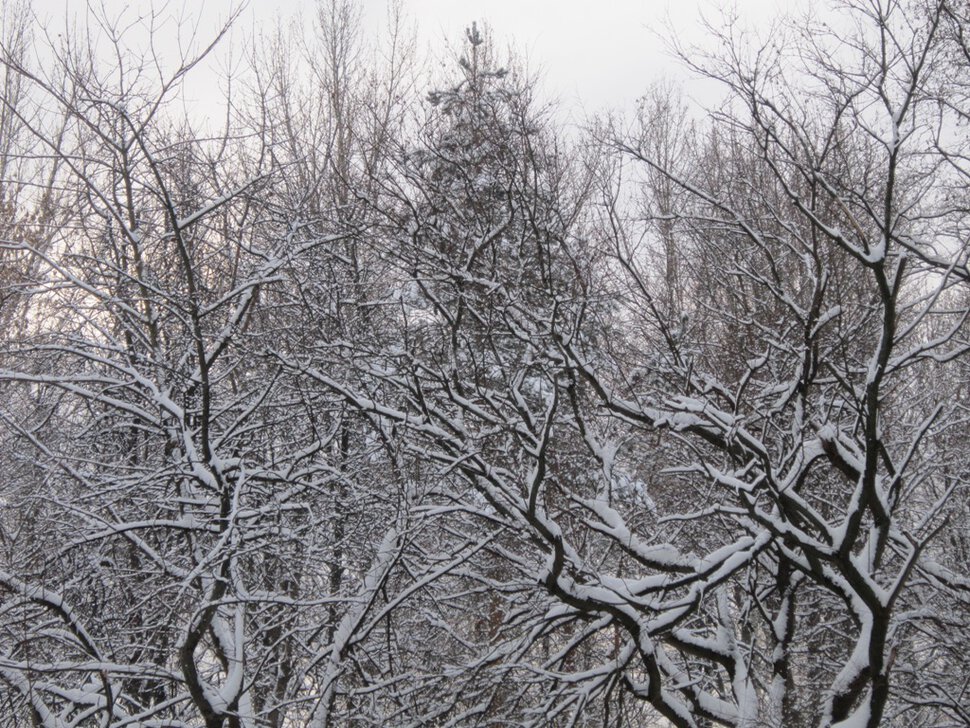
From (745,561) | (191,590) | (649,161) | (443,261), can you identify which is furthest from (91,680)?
(649,161)

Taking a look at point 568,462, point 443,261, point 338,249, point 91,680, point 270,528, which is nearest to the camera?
point 270,528

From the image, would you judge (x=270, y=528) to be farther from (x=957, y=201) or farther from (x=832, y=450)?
(x=957, y=201)

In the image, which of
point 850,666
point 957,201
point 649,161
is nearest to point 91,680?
point 850,666

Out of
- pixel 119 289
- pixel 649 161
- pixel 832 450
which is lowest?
pixel 832 450

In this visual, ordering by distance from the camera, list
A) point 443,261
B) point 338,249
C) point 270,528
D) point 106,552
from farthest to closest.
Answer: point 338,249
point 443,261
point 106,552
point 270,528

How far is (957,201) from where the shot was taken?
6.87m

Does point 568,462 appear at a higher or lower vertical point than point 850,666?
higher

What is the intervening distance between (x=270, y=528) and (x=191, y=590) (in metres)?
0.65

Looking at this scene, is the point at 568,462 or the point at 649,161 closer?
the point at 649,161

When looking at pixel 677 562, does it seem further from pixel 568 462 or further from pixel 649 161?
pixel 568 462

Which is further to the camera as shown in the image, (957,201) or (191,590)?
(957,201)

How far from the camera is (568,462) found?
9344 millimetres

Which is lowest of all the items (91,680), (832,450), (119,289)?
(91,680)

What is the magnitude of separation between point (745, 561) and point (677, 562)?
1.40 ft
